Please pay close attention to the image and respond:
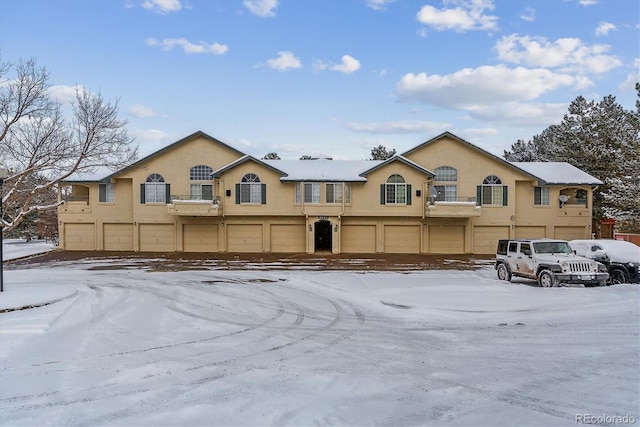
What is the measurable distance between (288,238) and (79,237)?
57.6ft

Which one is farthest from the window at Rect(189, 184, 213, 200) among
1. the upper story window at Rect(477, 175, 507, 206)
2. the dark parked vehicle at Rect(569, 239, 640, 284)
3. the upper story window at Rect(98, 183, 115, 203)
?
the dark parked vehicle at Rect(569, 239, 640, 284)

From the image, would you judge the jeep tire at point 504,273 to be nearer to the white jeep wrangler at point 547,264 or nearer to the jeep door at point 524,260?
the white jeep wrangler at point 547,264

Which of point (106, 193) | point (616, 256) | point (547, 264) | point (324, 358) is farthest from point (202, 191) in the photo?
point (324, 358)

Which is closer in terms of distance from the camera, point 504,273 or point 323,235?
point 504,273

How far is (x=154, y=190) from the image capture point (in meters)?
37.1

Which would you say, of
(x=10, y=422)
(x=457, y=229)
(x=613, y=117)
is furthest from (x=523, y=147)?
(x=10, y=422)

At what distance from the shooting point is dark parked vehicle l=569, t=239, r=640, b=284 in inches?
703

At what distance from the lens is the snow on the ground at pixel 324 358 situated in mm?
6555

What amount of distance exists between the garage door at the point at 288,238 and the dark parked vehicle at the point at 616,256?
21133 millimetres

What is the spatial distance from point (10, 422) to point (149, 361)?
109 inches

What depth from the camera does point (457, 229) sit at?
36.9 metres

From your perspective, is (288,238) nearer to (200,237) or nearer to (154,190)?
(200,237)

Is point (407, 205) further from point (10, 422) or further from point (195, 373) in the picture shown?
point (10, 422)

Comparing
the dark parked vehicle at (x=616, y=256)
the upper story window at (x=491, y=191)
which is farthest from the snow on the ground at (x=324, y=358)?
the upper story window at (x=491, y=191)
